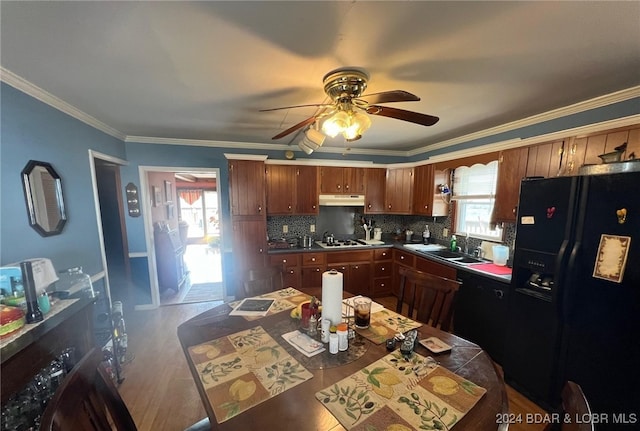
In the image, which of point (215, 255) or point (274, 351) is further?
point (215, 255)

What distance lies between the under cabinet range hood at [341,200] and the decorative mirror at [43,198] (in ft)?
9.19

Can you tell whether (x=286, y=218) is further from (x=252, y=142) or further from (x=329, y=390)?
(x=329, y=390)

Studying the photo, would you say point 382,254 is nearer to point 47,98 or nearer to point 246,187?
point 246,187

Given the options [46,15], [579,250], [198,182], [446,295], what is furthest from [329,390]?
[198,182]

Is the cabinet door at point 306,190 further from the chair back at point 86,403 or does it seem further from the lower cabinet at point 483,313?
the chair back at point 86,403

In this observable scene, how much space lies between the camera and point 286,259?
3.40 meters

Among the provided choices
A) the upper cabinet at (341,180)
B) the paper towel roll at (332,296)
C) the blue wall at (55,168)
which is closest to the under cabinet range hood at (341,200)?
the upper cabinet at (341,180)

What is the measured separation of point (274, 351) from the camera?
123 centimetres

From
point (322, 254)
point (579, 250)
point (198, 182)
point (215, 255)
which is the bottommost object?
point (215, 255)

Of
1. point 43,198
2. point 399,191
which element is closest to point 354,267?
point 399,191

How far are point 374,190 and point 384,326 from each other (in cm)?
272

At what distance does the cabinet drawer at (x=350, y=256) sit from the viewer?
11.6 ft

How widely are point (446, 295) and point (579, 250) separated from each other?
90 cm

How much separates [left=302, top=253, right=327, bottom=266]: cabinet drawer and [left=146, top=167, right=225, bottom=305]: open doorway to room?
4.45 feet
